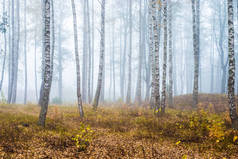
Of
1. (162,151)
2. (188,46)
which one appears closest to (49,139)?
(162,151)

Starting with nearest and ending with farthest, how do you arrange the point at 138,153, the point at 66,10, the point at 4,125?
the point at 138,153
the point at 4,125
the point at 66,10

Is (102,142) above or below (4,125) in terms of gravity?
below

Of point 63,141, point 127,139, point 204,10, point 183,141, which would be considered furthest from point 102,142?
point 204,10

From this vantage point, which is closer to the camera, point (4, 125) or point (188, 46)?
point (4, 125)

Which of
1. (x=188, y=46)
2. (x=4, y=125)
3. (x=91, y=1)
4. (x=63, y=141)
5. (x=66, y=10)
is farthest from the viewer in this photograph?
(x=188, y=46)

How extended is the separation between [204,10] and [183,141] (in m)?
30.0

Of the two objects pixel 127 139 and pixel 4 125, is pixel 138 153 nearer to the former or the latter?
pixel 127 139

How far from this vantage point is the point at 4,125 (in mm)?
6469

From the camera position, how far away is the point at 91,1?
2188 cm

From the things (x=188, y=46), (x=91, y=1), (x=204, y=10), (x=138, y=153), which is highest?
(x=204, y=10)

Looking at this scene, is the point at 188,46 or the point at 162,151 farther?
the point at 188,46

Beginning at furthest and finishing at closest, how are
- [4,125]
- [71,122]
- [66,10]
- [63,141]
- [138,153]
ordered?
[66,10] < [71,122] < [4,125] < [63,141] < [138,153]

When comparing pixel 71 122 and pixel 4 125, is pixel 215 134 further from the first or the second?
pixel 4 125

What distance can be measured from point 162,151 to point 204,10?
3100cm
